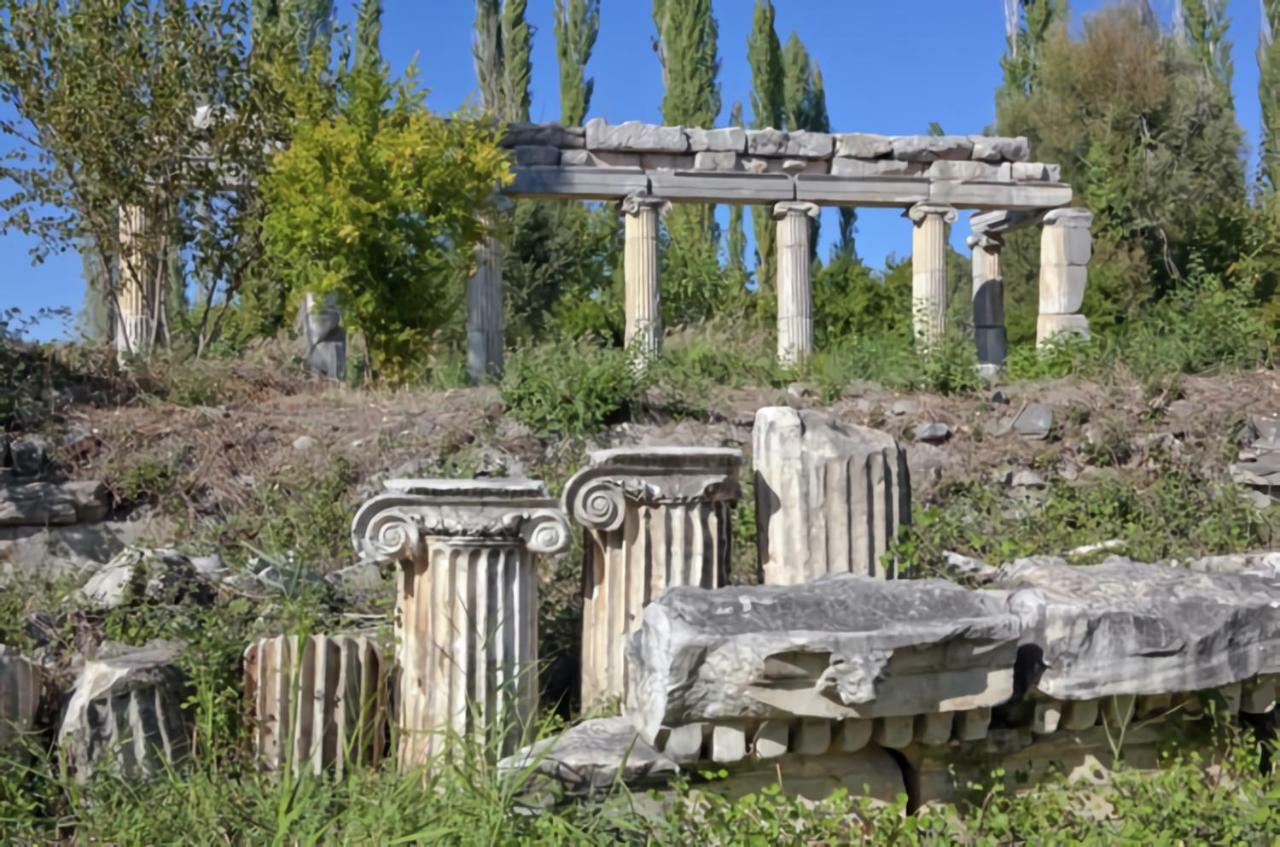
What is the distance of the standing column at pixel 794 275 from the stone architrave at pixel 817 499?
43.2 feet

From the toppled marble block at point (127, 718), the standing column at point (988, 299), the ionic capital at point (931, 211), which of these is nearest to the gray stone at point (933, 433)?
the toppled marble block at point (127, 718)

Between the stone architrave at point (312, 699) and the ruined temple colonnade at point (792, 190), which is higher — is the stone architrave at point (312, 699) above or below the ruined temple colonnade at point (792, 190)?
below

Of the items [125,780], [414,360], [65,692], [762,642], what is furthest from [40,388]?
[762,642]

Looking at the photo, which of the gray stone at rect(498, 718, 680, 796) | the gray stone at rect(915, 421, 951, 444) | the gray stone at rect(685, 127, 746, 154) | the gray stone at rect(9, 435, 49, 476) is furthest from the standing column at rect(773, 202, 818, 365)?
the gray stone at rect(498, 718, 680, 796)

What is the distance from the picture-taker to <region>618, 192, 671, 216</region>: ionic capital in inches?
679

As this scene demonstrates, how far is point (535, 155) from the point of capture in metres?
16.8

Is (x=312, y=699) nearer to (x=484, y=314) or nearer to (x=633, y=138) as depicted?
(x=484, y=314)

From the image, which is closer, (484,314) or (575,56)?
(484,314)

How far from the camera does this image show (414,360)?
1308 cm

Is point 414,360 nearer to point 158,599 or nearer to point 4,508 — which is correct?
point 4,508

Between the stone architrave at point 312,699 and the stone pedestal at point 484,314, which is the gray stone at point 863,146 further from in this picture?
the stone architrave at point 312,699

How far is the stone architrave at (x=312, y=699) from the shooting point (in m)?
4.90

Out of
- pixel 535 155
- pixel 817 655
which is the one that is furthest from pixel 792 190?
pixel 817 655

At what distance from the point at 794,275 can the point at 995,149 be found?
344 centimetres
